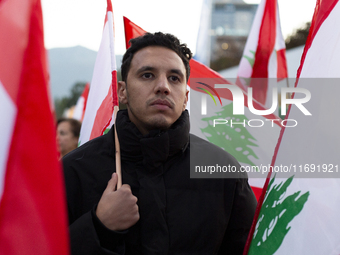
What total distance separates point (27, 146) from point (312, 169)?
3.63 feet

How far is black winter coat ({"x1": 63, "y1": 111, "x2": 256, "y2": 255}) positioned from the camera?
1.67 meters

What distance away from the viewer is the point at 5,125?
1200mm

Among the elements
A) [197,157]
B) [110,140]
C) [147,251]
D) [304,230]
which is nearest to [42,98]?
[110,140]

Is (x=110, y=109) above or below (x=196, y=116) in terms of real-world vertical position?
above

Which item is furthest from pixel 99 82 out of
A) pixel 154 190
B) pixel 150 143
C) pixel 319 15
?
pixel 319 15

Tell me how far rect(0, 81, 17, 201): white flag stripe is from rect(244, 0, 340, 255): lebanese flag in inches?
42.3

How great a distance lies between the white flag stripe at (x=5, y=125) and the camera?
1183 mm

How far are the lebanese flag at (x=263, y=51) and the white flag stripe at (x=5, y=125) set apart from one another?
11.4 feet

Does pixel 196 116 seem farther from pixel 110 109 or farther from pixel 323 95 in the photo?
pixel 323 95

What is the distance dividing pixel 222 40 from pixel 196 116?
7106 centimetres

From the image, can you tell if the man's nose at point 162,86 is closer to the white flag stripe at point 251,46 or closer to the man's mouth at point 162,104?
the man's mouth at point 162,104

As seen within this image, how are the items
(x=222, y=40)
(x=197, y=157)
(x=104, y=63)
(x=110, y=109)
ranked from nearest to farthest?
(x=197, y=157), (x=110, y=109), (x=104, y=63), (x=222, y=40)

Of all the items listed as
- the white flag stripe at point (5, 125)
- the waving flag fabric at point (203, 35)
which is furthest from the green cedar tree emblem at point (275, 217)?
the waving flag fabric at point (203, 35)

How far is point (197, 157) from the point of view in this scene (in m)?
1.97
